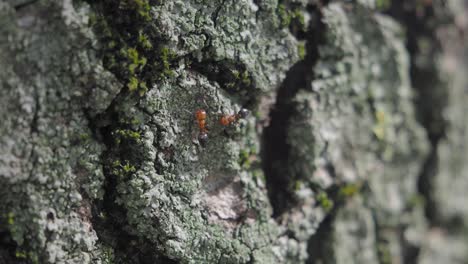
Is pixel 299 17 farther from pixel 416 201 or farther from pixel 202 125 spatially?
pixel 416 201

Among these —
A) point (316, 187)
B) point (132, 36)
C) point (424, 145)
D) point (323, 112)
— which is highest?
point (424, 145)

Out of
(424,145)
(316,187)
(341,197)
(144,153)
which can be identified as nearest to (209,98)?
(144,153)

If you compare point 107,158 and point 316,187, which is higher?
point 316,187

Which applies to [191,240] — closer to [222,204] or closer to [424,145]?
[222,204]

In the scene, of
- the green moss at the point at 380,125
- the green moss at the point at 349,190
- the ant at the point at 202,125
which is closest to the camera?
the ant at the point at 202,125

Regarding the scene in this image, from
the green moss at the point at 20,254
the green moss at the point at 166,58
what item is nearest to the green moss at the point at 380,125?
the green moss at the point at 166,58

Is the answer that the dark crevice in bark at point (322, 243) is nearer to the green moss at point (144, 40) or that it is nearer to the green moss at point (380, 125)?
the green moss at point (380, 125)

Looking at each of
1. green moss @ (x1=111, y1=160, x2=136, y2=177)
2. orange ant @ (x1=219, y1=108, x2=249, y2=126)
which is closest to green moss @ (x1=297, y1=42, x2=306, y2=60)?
orange ant @ (x1=219, y1=108, x2=249, y2=126)

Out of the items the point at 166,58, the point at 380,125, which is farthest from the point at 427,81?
the point at 166,58
